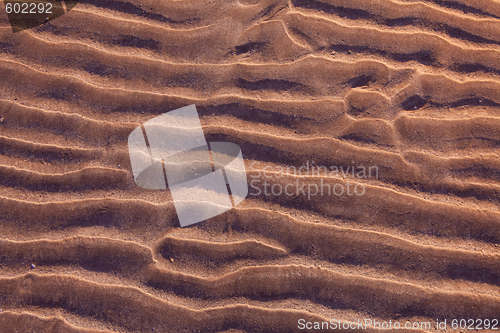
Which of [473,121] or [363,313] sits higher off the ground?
[473,121]

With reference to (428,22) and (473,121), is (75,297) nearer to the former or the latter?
(473,121)

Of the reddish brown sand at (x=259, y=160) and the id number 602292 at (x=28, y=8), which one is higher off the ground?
the id number 602292 at (x=28, y=8)

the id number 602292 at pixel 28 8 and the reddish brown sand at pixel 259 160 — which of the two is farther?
the id number 602292 at pixel 28 8

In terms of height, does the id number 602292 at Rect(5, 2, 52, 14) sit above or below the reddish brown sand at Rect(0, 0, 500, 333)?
above

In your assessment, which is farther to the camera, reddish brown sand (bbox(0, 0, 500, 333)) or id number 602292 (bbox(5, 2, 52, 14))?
id number 602292 (bbox(5, 2, 52, 14))

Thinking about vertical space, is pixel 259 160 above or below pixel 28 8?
below

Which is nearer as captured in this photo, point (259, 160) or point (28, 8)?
point (259, 160)

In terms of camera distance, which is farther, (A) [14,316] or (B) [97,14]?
(B) [97,14]

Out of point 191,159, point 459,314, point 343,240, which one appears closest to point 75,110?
point 191,159
